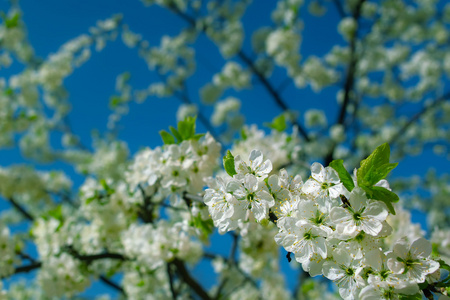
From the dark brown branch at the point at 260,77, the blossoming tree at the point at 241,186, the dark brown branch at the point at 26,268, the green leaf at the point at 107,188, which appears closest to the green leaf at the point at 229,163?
the blossoming tree at the point at 241,186

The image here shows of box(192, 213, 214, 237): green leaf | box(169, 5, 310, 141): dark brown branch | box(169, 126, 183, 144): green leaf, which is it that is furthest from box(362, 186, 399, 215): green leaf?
box(169, 5, 310, 141): dark brown branch

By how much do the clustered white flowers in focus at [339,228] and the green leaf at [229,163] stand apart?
4 centimetres

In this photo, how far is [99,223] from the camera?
283 cm

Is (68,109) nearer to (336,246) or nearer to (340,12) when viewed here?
(340,12)

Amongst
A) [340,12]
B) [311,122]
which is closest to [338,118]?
[311,122]

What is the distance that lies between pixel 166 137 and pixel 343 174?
0.93 meters

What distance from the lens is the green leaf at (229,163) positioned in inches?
48.1

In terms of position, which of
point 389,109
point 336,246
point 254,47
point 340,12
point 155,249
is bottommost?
point 336,246

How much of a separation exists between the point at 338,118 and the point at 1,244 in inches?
212

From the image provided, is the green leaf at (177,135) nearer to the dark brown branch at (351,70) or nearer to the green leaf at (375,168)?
the green leaf at (375,168)

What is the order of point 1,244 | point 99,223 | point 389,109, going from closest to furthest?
point 1,244 → point 99,223 → point 389,109

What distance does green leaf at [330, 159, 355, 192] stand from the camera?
110 centimetres

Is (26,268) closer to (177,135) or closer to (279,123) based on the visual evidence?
(177,135)

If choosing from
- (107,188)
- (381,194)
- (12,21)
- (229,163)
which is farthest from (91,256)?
(12,21)
